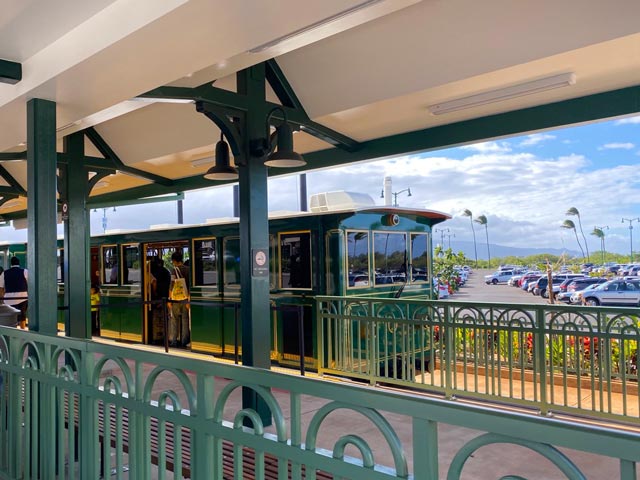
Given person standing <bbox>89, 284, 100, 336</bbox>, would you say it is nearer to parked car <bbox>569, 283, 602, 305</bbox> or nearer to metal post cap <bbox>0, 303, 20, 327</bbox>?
metal post cap <bbox>0, 303, 20, 327</bbox>

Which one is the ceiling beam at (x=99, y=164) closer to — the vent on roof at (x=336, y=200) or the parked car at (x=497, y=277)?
the vent on roof at (x=336, y=200)

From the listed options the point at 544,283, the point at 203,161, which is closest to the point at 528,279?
the point at 544,283

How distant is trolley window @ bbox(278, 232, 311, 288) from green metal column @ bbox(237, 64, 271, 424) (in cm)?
300

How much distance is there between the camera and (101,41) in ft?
9.75

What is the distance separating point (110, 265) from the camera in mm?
11055

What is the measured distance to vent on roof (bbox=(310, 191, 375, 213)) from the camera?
8383mm

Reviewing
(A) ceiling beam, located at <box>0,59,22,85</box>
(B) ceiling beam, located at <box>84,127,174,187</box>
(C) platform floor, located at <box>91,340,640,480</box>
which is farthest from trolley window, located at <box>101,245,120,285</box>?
(A) ceiling beam, located at <box>0,59,22,85</box>

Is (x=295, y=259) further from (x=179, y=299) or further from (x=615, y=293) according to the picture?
(x=615, y=293)

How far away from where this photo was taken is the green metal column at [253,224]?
4535 mm

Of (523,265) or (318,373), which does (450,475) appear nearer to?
(318,373)

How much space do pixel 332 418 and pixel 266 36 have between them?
342cm

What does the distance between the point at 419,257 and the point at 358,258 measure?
60.7 inches

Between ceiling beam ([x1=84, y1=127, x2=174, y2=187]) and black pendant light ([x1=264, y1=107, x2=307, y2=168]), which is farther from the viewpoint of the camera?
ceiling beam ([x1=84, y1=127, x2=174, y2=187])

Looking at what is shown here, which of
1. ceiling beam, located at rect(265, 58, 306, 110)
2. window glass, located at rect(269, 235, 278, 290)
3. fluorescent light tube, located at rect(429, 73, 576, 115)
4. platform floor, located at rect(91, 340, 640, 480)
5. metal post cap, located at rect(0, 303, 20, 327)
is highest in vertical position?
ceiling beam, located at rect(265, 58, 306, 110)
